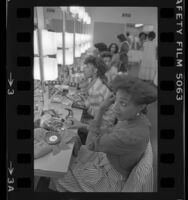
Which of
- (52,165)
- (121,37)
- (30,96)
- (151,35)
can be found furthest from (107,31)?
(52,165)

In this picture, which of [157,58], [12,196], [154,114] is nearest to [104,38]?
[157,58]

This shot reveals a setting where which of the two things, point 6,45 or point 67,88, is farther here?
point 67,88

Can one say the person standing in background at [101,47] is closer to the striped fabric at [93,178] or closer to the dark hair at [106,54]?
the dark hair at [106,54]

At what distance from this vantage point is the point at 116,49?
3.81ft

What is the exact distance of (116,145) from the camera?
3.82ft

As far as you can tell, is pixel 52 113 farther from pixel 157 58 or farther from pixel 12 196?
pixel 157 58

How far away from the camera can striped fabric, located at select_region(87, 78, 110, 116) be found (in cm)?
118

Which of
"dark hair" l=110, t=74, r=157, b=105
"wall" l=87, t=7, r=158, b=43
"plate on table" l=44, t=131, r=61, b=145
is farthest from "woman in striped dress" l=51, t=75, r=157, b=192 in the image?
"wall" l=87, t=7, r=158, b=43

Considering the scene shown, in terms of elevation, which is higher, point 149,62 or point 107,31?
point 107,31

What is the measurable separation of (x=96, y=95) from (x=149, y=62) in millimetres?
246

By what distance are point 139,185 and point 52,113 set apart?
46 cm

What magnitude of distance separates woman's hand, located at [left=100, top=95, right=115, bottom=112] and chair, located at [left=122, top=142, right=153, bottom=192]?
8.5 inches

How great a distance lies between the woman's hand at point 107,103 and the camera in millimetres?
1165

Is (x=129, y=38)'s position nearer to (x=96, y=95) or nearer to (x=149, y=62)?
(x=149, y=62)
